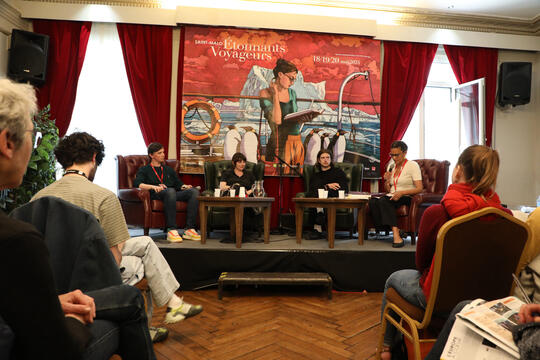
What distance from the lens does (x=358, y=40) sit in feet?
17.9

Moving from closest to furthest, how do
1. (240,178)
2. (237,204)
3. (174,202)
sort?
(237,204) < (174,202) < (240,178)

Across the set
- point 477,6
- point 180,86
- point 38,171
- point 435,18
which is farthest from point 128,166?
point 477,6

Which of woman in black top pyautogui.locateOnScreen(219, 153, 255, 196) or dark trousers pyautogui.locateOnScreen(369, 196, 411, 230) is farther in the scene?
woman in black top pyautogui.locateOnScreen(219, 153, 255, 196)

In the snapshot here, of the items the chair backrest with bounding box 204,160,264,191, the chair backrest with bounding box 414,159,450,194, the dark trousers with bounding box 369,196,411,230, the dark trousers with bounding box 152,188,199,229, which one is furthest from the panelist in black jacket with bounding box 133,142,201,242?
the chair backrest with bounding box 414,159,450,194

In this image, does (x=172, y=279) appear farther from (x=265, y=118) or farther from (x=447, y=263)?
(x=265, y=118)

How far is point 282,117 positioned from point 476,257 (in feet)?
13.6

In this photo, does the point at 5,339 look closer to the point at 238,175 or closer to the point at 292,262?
the point at 292,262

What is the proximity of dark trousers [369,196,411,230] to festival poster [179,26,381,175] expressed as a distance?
1.51 meters

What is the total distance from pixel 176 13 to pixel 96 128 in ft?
6.46

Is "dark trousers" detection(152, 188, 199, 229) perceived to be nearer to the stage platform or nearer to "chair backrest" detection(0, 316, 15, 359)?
the stage platform

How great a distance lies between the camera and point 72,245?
1088 millimetres

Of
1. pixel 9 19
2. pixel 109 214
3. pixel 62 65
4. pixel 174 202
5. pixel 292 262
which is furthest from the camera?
pixel 62 65

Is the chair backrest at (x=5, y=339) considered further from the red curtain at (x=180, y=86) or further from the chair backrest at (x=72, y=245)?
the red curtain at (x=180, y=86)

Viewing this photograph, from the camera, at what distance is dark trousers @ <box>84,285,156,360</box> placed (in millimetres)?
911
